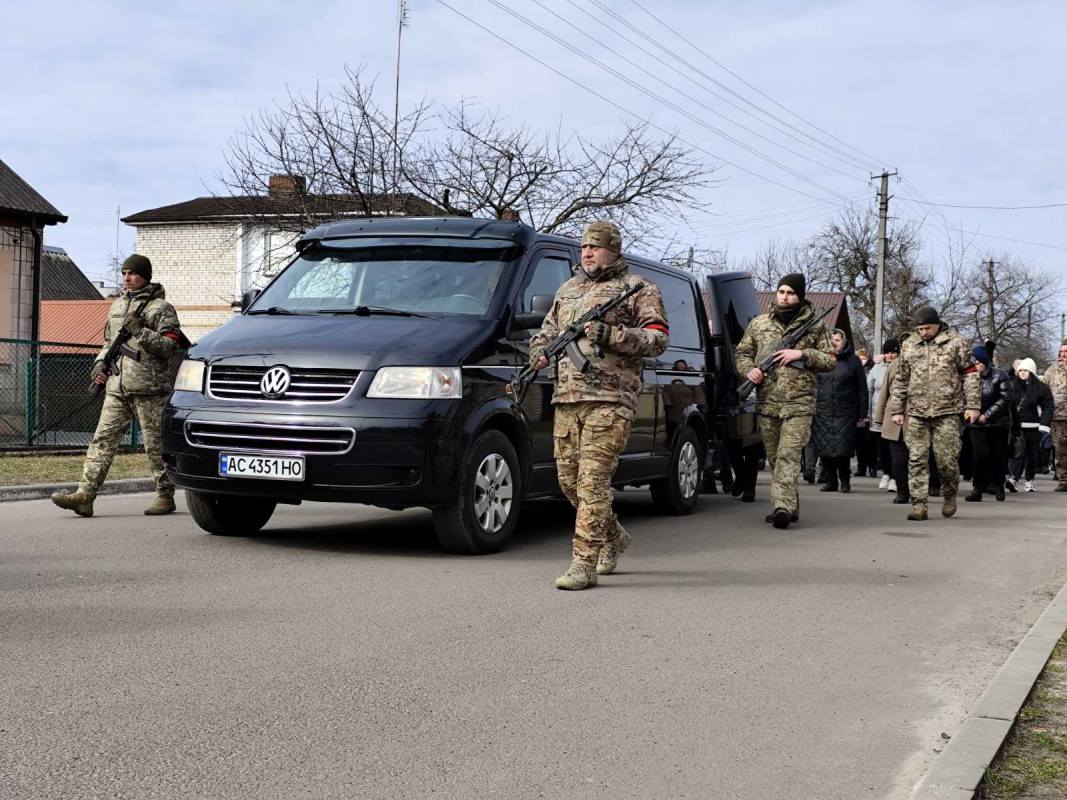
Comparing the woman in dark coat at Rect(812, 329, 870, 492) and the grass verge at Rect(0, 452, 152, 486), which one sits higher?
the woman in dark coat at Rect(812, 329, 870, 492)

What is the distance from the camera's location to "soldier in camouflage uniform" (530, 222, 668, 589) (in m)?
6.95

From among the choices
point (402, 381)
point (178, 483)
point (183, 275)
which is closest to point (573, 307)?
point (402, 381)

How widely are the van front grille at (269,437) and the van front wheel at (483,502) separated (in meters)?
0.73

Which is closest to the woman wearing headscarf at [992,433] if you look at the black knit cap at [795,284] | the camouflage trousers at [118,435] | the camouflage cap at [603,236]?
the black knit cap at [795,284]

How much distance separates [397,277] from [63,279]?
5007 cm

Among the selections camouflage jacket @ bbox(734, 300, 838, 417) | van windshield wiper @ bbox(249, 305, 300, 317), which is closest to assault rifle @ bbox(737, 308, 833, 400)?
camouflage jacket @ bbox(734, 300, 838, 417)

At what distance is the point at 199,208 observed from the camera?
2021 inches

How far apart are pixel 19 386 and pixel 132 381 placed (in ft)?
25.7

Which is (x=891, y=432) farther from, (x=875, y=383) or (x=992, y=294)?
(x=992, y=294)

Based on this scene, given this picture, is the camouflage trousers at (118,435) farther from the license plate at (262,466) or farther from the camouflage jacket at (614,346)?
the camouflage jacket at (614,346)

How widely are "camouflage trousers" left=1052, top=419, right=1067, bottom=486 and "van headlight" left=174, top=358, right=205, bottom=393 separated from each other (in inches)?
515

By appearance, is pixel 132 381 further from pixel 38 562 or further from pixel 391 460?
pixel 391 460

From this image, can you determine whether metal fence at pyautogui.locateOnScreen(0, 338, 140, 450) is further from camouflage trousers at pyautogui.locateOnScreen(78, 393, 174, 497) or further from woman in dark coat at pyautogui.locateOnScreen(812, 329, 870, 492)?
woman in dark coat at pyautogui.locateOnScreen(812, 329, 870, 492)

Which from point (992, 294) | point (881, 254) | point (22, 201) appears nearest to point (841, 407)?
point (22, 201)
